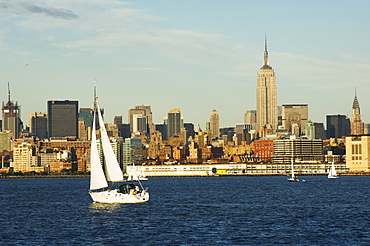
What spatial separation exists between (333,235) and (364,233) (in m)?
2.94

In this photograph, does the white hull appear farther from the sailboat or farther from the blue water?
the blue water

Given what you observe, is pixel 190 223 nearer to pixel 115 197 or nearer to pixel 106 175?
pixel 115 197

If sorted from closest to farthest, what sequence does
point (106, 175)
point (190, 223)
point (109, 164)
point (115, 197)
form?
1. point (190, 223)
2. point (115, 197)
3. point (109, 164)
4. point (106, 175)

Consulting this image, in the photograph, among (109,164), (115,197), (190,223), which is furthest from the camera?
(109,164)

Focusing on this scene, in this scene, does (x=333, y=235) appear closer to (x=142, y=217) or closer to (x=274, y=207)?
(x=142, y=217)

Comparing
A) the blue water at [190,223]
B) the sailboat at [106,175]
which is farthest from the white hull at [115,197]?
the blue water at [190,223]

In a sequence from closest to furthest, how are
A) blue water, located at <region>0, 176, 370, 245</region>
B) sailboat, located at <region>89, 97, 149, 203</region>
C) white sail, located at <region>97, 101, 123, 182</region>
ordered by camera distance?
1. blue water, located at <region>0, 176, 370, 245</region>
2. sailboat, located at <region>89, 97, 149, 203</region>
3. white sail, located at <region>97, 101, 123, 182</region>

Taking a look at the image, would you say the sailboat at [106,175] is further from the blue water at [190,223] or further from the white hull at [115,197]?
the blue water at [190,223]

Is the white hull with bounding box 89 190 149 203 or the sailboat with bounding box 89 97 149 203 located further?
the white hull with bounding box 89 190 149 203

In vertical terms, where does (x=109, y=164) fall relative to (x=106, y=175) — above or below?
above

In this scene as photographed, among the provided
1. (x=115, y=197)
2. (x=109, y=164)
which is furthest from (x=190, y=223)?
(x=109, y=164)

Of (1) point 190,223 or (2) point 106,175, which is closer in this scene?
(1) point 190,223

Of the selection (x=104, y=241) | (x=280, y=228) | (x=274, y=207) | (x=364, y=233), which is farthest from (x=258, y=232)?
(x=274, y=207)

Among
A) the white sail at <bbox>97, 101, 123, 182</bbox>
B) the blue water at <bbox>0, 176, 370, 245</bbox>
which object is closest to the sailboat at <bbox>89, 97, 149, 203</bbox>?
the white sail at <bbox>97, 101, 123, 182</bbox>
